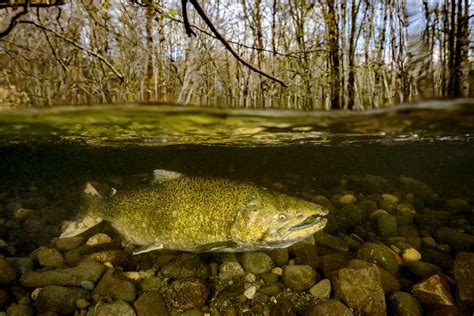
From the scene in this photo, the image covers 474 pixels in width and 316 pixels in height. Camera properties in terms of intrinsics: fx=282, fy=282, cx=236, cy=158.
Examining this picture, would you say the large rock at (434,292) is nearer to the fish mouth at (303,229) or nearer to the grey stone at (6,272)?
the fish mouth at (303,229)

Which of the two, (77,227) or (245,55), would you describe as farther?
(245,55)

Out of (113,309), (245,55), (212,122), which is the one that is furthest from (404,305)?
(245,55)

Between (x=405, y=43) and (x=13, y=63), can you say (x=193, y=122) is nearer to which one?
(x=13, y=63)

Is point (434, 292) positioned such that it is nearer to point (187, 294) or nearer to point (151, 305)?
point (187, 294)

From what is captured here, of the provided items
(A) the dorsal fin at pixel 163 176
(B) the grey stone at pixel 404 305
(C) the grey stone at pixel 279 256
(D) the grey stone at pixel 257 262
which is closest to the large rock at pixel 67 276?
(A) the dorsal fin at pixel 163 176

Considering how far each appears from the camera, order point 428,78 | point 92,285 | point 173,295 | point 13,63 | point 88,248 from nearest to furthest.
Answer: point 173,295, point 92,285, point 88,248, point 13,63, point 428,78

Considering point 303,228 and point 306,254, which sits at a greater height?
point 303,228

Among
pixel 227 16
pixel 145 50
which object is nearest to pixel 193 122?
pixel 145 50
